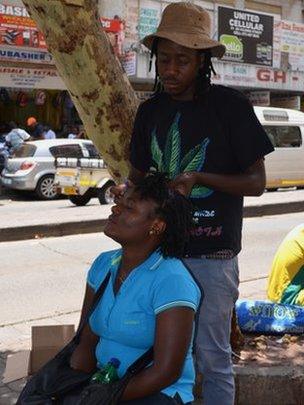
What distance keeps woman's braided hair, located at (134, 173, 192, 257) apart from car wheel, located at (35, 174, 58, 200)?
12307 millimetres

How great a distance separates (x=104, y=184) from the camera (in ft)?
41.4

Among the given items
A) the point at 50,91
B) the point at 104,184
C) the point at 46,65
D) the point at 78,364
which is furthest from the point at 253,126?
the point at 50,91

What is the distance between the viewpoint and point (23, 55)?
53.3ft

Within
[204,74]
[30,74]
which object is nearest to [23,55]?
[30,74]

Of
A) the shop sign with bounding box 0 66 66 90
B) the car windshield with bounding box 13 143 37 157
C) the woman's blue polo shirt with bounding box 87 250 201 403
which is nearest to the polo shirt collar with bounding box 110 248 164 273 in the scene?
the woman's blue polo shirt with bounding box 87 250 201 403

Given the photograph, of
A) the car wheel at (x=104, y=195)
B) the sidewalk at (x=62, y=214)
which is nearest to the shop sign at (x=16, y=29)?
the sidewalk at (x=62, y=214)

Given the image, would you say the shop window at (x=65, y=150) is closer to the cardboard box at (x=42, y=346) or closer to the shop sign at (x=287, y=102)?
the cardboard box at (x=42, y=346)

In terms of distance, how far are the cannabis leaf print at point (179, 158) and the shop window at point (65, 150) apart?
11771 mm

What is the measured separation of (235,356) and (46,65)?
14.2 m

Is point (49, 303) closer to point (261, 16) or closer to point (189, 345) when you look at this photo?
point (189, 345)

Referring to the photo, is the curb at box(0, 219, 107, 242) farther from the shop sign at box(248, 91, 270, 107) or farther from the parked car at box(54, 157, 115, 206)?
the shop sign at box(248, 91, 270, 107)

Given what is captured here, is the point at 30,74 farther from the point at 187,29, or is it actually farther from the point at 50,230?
the point at 187,29

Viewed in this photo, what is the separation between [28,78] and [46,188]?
3979 millimetres

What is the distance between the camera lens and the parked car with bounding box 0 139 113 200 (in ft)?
46.0
